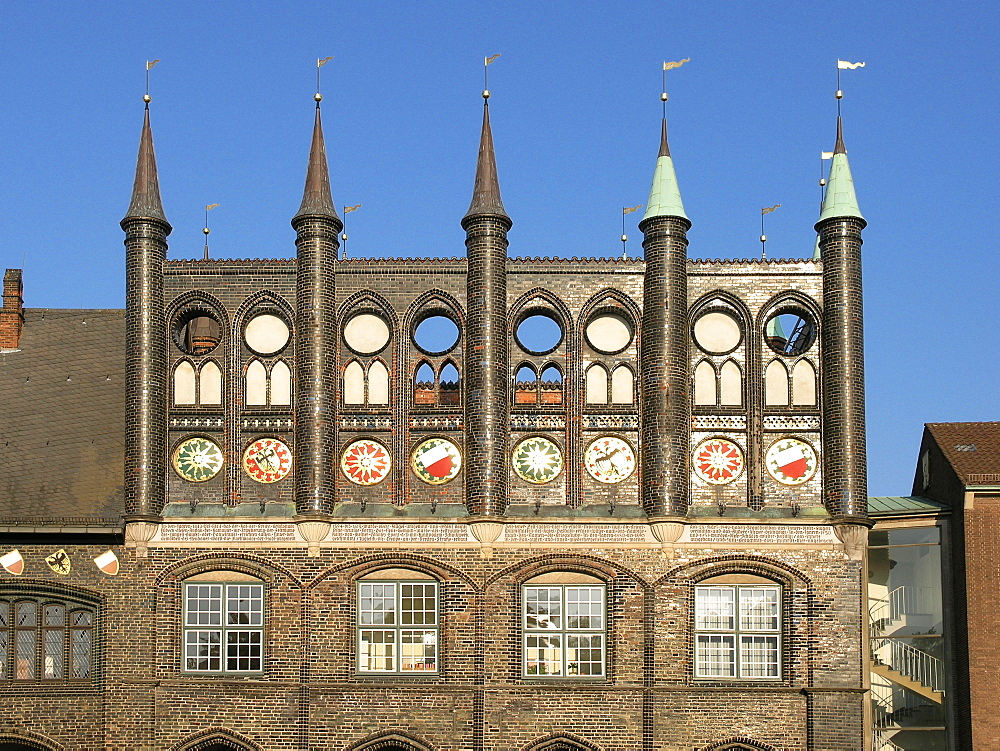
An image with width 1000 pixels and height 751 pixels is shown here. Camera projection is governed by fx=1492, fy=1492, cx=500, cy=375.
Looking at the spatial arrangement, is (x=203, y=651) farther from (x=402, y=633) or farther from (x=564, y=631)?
(x=564, y=631)

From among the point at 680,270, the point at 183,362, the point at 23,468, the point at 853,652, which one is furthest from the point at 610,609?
the point at 23,468

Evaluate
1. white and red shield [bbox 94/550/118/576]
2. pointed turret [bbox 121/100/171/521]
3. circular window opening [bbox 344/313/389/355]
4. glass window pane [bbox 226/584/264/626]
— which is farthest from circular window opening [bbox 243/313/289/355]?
white and red shield [bbox 94/550/118/576]

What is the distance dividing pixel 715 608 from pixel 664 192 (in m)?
10.3

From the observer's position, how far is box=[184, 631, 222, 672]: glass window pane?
35.7 metres

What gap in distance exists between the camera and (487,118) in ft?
124

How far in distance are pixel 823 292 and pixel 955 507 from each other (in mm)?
6657

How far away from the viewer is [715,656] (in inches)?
1393

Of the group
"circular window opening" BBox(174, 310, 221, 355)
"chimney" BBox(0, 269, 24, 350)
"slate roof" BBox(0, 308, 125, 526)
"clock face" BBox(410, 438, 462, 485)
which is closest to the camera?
"clock face" BBox(410, 438, 462, 485)

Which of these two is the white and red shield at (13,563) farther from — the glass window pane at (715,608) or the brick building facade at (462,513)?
the glass window pane at (715,608)

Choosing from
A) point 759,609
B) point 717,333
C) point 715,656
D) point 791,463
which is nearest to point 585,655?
point 715,656

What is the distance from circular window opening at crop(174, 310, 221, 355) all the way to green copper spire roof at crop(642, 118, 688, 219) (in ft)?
37.4

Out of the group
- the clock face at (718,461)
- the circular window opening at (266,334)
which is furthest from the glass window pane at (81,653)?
the clock face at (718,461)

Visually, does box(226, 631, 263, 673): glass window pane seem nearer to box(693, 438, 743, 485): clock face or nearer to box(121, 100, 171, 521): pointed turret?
box(121, 100, 171, 521): pointed turret

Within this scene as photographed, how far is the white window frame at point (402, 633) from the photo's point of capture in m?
35.6
